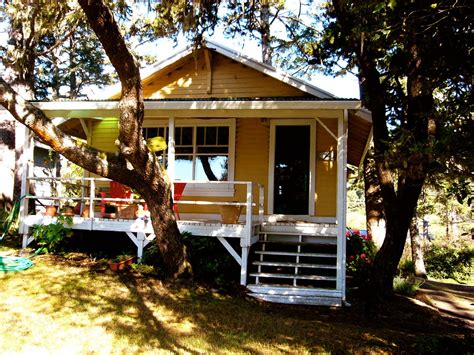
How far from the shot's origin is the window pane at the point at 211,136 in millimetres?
10469

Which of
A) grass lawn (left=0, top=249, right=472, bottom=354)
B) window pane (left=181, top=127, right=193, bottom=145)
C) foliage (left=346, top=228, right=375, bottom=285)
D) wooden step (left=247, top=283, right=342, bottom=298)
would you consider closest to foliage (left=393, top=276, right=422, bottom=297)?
foliage (left=346, top=228, right=375, bottom=285)

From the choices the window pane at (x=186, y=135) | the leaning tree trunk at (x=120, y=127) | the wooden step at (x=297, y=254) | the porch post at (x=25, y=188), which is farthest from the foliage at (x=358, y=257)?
the porch post at (x=25, y=188)

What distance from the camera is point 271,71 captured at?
998 centimetres

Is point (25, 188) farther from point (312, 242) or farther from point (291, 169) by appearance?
point (312, 242)

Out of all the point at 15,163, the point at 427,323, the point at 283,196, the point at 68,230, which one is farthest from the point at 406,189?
the point at 15,163

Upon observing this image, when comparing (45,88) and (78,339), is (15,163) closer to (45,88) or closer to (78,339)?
(45,88)

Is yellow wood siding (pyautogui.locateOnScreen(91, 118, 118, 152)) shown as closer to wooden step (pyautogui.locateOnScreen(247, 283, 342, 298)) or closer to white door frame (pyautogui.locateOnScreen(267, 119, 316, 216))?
white door frame (pyautogui.locateOnScreen(267, 119, 316, 216))

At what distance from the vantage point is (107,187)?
11156mm

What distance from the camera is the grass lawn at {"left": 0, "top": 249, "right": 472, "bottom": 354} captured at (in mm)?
4852

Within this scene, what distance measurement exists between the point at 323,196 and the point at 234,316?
14.5ft

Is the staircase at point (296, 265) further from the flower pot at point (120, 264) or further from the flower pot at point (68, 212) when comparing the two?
the flower pot at point (68, 212)

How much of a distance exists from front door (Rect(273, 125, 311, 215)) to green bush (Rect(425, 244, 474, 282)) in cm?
1302

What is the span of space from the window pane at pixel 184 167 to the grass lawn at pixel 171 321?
130 inches

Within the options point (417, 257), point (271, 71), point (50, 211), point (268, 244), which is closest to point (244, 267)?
point (268, 244)
